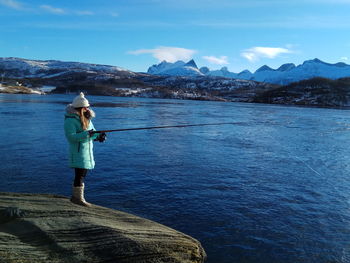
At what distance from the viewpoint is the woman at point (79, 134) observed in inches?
341

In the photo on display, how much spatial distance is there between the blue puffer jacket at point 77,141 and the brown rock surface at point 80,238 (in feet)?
4.33

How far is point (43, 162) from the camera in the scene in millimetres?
18359

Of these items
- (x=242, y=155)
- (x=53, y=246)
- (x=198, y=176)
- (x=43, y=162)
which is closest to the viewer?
(x=53, y=246)

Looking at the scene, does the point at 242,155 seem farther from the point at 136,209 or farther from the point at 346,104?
the point at 346,104

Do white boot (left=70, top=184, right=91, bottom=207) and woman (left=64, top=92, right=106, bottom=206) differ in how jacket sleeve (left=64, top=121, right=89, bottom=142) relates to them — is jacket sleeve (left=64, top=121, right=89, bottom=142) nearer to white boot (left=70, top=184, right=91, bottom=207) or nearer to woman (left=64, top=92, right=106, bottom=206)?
woman (left=64, top=92, right=106, bottom=206)

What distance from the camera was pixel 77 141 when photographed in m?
8.77

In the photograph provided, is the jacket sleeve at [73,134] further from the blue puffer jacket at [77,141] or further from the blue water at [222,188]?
the blue water at [222,188]

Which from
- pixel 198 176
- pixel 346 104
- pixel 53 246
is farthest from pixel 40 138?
pixel 346 104

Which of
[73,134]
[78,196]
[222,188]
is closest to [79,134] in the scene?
[73,134]

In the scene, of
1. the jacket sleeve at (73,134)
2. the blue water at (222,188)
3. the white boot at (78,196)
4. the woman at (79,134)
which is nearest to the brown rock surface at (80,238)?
the white boot at (78,196)

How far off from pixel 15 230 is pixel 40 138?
21.2m

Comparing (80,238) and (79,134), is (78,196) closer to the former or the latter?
(79,134)

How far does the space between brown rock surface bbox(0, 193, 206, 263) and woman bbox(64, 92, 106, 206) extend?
1.26 meters

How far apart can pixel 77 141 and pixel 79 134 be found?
26 cm
